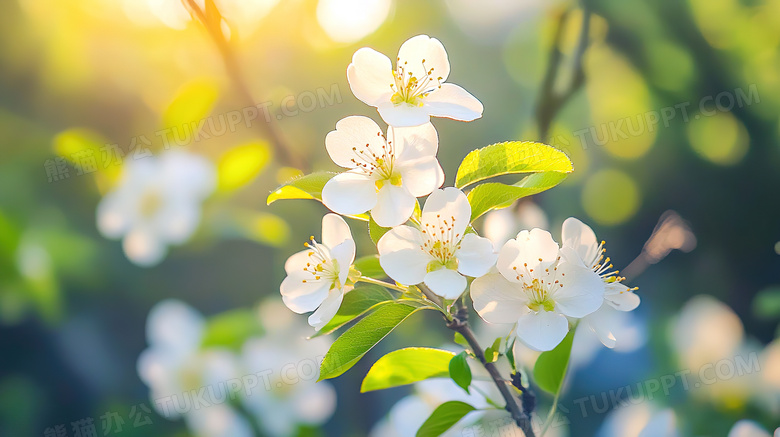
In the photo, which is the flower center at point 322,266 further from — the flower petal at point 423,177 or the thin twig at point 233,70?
the thin twig at point 233,70

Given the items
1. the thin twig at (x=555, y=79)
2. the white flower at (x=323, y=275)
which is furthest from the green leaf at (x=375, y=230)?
the thin twig at (x=555, y=79)

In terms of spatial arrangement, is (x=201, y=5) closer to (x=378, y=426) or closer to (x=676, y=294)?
(x=378, y=426)

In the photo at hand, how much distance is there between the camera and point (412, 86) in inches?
18.3

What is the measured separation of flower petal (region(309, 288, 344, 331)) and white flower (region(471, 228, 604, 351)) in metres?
0.11

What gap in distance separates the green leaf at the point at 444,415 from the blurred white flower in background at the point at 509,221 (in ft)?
0.67

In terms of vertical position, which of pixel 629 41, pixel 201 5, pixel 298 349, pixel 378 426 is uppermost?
pixel 201 5

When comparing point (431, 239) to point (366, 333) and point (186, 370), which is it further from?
point (186, 370)

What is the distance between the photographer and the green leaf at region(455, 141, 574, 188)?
43 centimetres

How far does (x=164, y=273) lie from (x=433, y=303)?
93cm

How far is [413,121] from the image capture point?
16.5 inches

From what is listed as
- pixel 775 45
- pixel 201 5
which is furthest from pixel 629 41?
pixel 201 5

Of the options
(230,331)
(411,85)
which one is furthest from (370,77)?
(230,331)

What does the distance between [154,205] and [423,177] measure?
0.84 metres

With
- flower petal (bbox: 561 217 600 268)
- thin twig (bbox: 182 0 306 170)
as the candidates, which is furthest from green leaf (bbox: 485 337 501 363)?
thin twig (bbox: 182 0 306 170)
